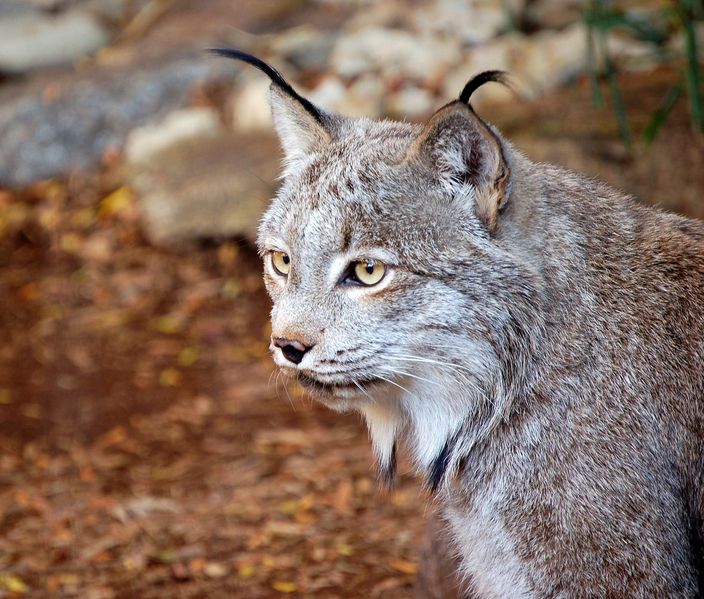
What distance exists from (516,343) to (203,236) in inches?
243

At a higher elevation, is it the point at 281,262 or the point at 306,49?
the point at 306,49

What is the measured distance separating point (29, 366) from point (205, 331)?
138 cm

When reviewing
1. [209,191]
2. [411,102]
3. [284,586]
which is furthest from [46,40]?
[284,586]

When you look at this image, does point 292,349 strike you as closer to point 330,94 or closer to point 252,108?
point 330,94

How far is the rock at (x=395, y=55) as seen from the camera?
32.7 ft

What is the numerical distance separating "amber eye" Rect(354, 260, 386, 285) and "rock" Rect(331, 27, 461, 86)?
22.0ft

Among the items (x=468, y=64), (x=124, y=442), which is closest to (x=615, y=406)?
(x=124, y=442)

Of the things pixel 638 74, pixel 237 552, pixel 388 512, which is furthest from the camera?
pixel 638 74

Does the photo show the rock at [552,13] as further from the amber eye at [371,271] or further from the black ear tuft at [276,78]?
the amber eye at [371,271]

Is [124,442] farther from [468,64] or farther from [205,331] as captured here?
[468,64]

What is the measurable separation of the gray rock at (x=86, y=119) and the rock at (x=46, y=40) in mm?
1247

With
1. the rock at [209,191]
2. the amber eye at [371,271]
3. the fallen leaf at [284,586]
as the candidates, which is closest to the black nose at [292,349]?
the amber eye at [371,271]

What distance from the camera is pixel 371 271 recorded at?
132 inches

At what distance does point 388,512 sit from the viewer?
5789 mm
